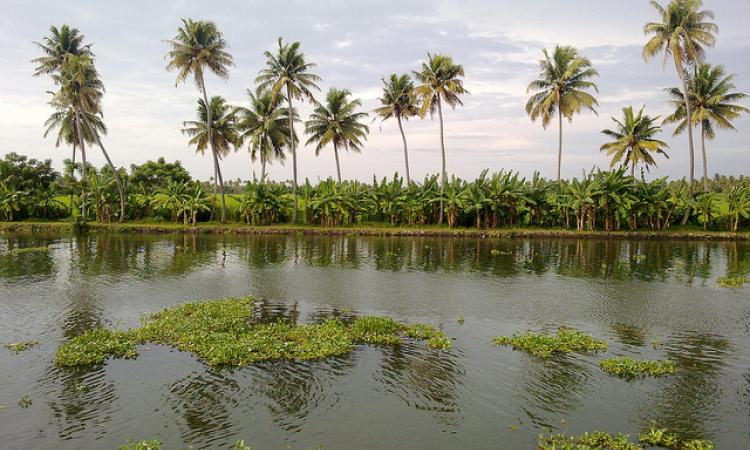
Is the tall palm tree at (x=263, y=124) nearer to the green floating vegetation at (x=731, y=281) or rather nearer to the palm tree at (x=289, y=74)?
the palm tree at (x=289, y=74)

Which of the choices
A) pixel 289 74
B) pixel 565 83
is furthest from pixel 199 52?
pixel 565 83

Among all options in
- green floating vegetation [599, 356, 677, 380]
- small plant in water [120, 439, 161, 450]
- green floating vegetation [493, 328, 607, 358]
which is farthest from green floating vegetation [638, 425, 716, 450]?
small plant in water [120, 439, 161, 450]

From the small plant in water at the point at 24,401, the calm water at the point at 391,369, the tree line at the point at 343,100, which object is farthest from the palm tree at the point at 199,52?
the small plant in water at the point at 24,401

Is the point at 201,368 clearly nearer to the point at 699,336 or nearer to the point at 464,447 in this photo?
the point at 464,447

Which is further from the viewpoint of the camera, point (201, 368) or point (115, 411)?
point (201, 368)

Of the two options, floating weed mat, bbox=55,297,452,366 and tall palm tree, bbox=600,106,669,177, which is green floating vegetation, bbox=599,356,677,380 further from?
tall palm tree, bbox=600,106,669,177

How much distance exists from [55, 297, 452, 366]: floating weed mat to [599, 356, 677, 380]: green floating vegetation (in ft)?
14.0

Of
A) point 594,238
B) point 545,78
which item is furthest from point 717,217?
point 545,78

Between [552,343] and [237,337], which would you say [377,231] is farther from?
[552,343]

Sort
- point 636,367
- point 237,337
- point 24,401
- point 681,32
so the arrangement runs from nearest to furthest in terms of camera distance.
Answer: point 24,401
point 636,367
point 237,337
point 681,32

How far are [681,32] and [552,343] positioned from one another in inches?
1631

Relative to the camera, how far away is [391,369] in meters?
12.8

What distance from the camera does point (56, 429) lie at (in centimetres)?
969

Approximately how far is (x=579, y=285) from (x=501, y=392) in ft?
45.8
